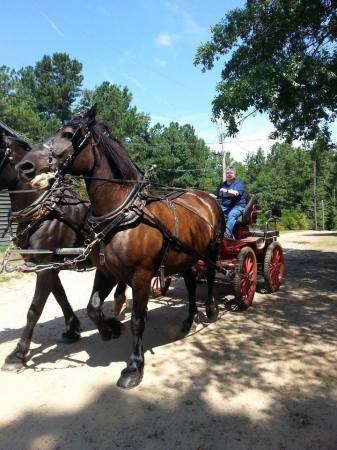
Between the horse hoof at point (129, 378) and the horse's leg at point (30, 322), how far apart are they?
Result: 1281 millimetres

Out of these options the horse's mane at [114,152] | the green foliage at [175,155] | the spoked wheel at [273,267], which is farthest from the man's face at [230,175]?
the green foliage at [175,155]

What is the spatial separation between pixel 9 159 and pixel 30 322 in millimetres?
2024

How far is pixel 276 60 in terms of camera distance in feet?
27.2

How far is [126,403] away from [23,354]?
1567 mm

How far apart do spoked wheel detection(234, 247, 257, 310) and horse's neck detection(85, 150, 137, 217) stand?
2.95 meters

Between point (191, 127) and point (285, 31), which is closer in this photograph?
point (285, 31)

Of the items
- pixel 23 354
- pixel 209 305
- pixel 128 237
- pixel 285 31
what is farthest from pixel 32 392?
pixel 285 31

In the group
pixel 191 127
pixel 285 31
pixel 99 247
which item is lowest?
pixel 99 247

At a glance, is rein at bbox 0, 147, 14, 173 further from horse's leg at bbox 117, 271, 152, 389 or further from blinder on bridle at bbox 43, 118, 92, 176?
horse's leg at bbox 117, 271, 152, 389

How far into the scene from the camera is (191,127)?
52969mm

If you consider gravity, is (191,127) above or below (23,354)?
above

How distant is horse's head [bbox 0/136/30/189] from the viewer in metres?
5.29

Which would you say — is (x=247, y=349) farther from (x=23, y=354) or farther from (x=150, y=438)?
(x=23, y=354)

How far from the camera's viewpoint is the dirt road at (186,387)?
3.40 m
